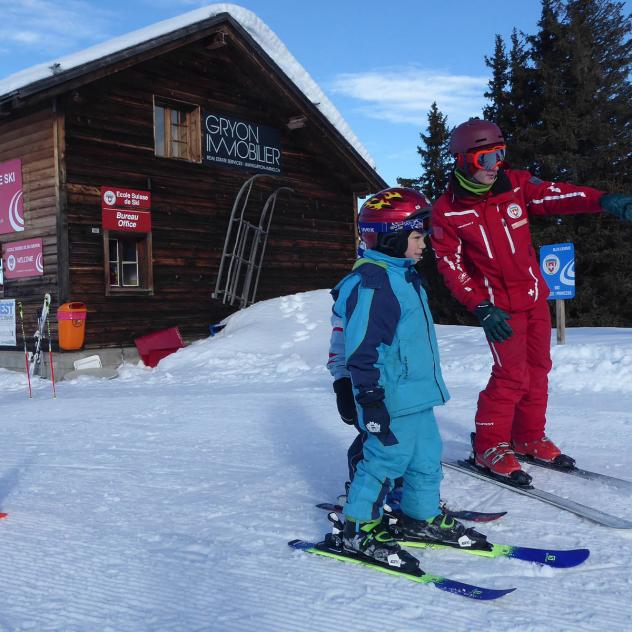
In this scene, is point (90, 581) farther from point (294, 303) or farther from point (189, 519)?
point (294, 303)

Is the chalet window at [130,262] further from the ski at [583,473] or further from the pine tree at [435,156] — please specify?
the pine tree at [435,156]

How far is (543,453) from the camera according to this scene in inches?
165

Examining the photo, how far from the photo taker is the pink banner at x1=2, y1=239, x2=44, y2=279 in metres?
11.7

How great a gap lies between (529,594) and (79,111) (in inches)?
435

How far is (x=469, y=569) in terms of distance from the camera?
268 centimetres

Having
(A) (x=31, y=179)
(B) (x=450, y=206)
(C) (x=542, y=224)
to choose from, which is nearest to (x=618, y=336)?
(B) (x=450, y=206)

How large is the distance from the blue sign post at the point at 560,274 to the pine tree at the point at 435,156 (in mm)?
18180

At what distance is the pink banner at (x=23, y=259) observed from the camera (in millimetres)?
11711

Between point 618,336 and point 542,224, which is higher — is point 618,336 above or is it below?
below

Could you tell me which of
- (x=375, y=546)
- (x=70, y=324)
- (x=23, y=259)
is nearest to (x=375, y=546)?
(x=375, y=546)

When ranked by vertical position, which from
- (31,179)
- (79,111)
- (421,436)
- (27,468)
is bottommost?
(27,468)

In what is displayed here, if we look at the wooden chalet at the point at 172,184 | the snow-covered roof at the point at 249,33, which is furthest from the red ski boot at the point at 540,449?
the snow-covered roof at the point at 249,33

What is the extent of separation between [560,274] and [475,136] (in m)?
5.86

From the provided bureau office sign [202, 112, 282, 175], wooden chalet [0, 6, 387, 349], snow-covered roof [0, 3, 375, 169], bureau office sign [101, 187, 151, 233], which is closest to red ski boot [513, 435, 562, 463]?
wooden chalet [0, 6, 387, 349]
